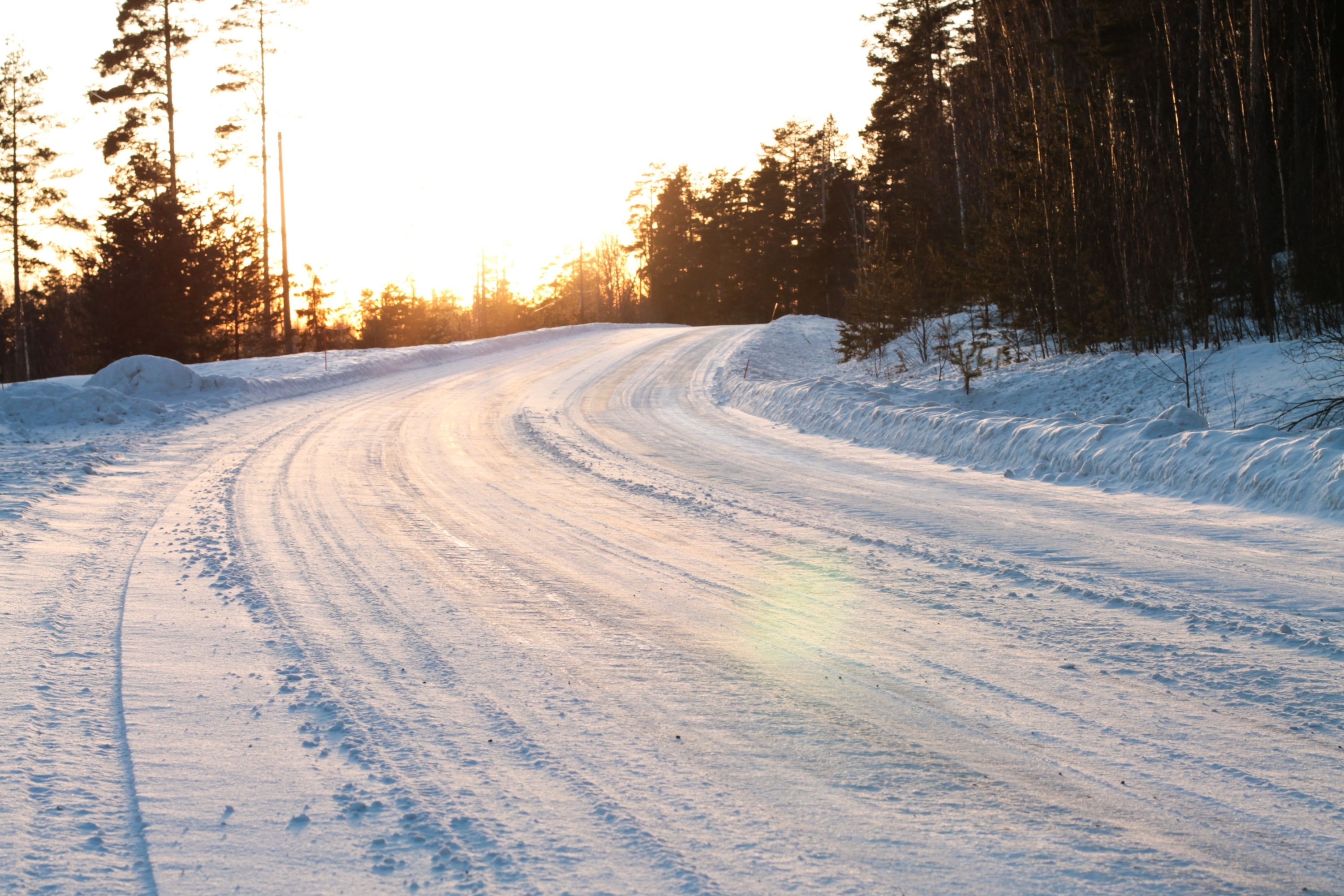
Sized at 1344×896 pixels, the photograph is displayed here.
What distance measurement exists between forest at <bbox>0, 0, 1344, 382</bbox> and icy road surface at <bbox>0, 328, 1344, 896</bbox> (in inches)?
311

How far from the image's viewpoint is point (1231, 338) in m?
14.7

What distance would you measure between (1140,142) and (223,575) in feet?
56.8

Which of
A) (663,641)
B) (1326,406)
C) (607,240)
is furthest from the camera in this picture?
(607,240)

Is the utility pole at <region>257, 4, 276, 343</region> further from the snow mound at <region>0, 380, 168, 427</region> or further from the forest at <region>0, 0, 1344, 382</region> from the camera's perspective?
the snow mound at <region>0, 380, 168, 427</region>

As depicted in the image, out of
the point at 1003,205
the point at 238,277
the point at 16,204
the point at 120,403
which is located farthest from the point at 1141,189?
the point at 16,204

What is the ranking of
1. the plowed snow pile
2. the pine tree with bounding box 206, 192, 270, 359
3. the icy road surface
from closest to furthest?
the icy road surface
the plowed snow pile
the pine tree with bounding box 206, 192, 270, 359

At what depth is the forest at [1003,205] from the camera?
15227mm

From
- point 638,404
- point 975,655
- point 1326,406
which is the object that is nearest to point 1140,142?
point 1326,406

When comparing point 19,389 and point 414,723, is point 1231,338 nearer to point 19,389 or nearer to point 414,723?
point 414,723

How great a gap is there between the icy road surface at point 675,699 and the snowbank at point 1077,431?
25.9 inches

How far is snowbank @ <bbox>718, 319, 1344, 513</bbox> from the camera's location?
25.0ft

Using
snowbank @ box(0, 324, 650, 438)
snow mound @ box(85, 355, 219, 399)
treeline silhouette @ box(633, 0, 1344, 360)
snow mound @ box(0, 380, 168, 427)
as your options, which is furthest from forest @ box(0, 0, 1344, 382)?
snow mound @ box(0, 380, 168, 427)

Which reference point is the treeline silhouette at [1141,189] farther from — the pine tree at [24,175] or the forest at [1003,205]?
the pine tree at [24,175]

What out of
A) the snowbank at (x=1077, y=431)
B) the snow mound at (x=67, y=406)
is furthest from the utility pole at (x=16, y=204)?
the snowbank at (x=1077, y=431)
